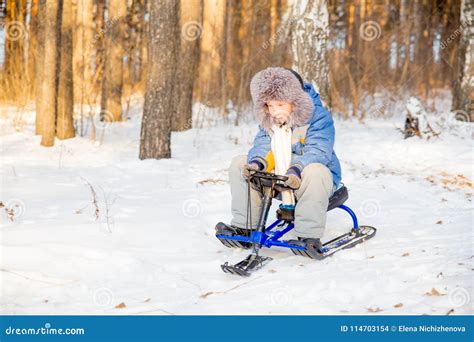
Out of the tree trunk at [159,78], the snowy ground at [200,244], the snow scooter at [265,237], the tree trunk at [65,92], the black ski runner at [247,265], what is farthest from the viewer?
the tree trunk at [65,92]

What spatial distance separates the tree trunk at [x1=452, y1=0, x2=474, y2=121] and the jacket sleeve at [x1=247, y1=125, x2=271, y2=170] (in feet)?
22.2

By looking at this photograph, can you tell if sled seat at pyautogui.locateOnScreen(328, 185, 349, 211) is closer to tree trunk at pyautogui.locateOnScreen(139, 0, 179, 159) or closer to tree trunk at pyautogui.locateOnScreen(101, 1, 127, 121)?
tree trunk at pyautogui.locateOnScreen(139, 0, 179, 159)

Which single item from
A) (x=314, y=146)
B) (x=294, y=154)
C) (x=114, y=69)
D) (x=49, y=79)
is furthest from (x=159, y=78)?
(x=114, y=69)

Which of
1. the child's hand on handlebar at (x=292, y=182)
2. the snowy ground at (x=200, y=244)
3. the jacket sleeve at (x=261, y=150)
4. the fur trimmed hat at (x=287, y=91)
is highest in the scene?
the fur trimmed hat at (x=287, y=91)

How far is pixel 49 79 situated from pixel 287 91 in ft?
20.1

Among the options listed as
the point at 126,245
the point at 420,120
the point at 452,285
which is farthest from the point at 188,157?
the point at 452,285

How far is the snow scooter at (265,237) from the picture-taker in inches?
161

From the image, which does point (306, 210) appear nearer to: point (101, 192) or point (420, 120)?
point (101, 192)

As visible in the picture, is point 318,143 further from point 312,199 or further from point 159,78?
point 159,78

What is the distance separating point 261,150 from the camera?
455 cm

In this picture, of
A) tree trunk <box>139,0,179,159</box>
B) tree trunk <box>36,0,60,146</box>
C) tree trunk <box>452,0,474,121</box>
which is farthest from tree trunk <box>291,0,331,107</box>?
tree trunk <box>36,0,60,146</box>

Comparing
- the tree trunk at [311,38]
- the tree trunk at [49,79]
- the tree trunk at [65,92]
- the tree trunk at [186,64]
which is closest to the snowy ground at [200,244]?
the tree trunk at [49,79]

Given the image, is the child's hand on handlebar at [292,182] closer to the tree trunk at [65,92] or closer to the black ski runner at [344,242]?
the black ski runner at [344,242]
